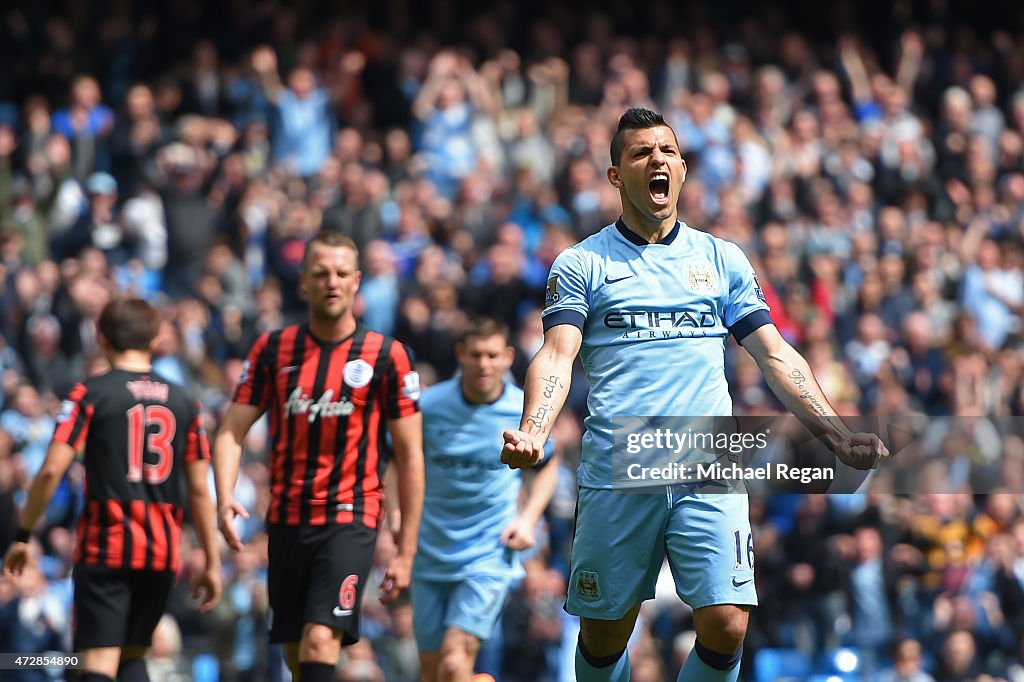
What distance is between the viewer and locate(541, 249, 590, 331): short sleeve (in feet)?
21.1

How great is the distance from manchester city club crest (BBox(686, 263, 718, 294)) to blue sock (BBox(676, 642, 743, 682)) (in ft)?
4.92

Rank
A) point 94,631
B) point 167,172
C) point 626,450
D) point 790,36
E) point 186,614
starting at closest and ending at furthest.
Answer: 1. point 626,450
2. point 94,631
3. point 186,614
4. point 167,172
5. point 790,36

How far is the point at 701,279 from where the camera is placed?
659 cm

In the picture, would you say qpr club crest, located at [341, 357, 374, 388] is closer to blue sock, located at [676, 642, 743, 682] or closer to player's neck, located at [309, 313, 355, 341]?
player's neck, located at [309, 313, 355, 341]

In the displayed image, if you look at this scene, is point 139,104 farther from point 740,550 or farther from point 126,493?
point 740,550

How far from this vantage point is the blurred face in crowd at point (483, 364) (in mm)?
8961

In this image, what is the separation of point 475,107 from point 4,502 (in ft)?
25.5

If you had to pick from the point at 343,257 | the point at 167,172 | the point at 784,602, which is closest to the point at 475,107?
the point at 167,172

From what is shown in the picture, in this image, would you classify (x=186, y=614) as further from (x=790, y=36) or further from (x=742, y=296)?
(x=790, y=36)

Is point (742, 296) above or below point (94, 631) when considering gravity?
above

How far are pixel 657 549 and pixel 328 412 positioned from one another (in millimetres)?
1955

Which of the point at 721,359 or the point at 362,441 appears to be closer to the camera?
the point at 721,359

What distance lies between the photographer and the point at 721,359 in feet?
21.7

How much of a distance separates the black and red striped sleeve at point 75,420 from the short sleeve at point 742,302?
3.34 metres
